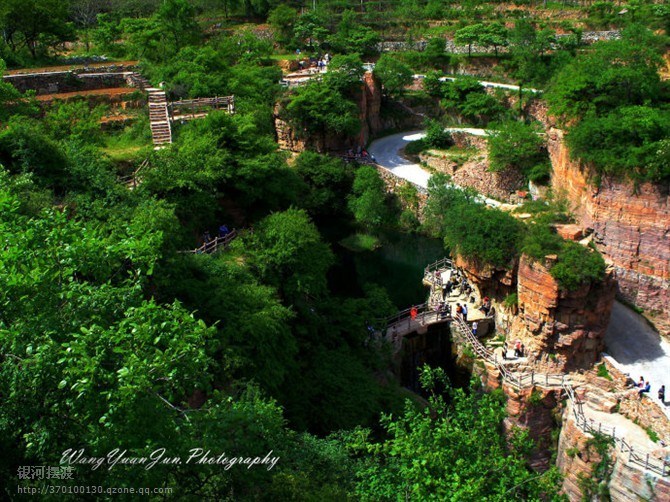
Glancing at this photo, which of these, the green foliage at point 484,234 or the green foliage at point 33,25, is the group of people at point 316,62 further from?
the green foliage at point 484,234

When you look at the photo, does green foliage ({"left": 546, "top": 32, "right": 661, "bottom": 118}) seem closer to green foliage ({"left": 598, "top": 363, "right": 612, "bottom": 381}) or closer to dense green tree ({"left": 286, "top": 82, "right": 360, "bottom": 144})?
dense green tree ({"left": 286, "top": 82, "right": 360, "bottom": 144})

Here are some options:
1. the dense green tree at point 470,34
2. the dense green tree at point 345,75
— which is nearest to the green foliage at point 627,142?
the dense green tree at point 345,75

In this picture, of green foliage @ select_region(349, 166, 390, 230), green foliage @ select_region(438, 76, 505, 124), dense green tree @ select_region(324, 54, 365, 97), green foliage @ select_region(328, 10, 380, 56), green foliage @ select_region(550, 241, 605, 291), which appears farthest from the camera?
green foliage @ select_region(328, 10, 380, 56)

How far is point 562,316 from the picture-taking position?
77.2ft

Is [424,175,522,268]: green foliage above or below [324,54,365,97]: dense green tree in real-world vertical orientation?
below

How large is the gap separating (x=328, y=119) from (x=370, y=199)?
6.05 m

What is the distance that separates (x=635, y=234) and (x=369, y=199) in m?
15.8

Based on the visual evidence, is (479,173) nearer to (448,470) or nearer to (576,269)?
(576,269)

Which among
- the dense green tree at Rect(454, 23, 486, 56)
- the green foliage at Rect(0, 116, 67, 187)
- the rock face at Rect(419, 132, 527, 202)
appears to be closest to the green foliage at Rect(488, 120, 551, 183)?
the rock face at Rect(419, 132, 527, 202)

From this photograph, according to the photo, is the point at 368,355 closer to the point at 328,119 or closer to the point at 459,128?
the point at 328,119

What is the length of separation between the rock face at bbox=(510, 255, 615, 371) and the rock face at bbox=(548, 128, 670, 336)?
5.62 metres

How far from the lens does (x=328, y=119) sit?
136 ft

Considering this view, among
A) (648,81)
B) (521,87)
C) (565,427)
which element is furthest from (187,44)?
(565,427)

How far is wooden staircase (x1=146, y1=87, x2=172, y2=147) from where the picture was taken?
3119cm
